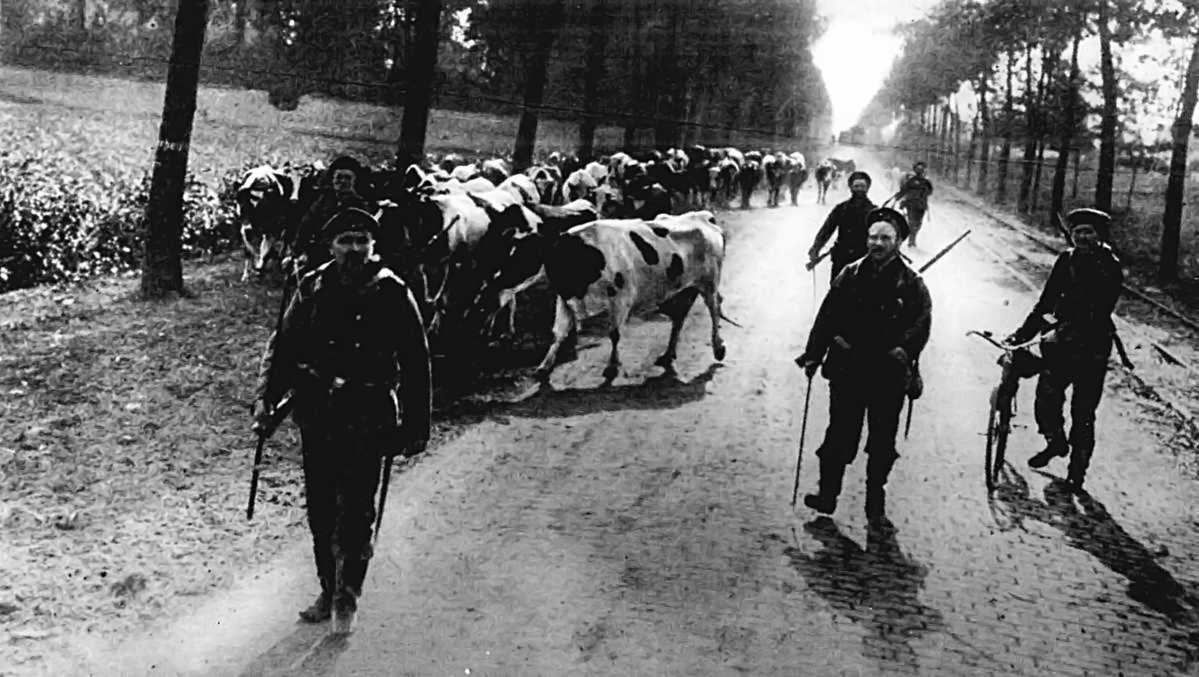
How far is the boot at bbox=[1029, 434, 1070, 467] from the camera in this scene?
9289 mm

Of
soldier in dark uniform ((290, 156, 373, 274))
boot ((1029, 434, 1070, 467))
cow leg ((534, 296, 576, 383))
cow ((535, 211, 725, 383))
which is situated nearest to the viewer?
boot ((1029, 434, 1070, 467))

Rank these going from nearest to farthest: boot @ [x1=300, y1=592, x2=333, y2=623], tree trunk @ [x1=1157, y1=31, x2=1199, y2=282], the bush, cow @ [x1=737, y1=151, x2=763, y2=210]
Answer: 1. boot @ [x1=300, y1=592, x2=333, y2=623]
2. the bush
3. tree trunk @ [x1=1157, y1=31, x2=1199, y2=282]
4. cow @ [x1=737, y1=151, x2=763, y2=210]

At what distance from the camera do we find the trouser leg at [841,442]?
8.04 metres

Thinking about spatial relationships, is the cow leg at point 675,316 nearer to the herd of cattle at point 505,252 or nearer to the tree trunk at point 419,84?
the herd of cattle at point 505,252

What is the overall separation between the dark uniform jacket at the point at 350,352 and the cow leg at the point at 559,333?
5784 millimetres

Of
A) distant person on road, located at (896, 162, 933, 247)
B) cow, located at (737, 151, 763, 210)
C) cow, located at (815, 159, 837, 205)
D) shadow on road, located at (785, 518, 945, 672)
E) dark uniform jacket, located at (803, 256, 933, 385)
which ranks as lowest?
shadow on road, located at (785, 518, 945, 672)

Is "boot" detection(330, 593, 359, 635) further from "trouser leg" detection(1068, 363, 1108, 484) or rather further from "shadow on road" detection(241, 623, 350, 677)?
"trouser leg" detection(1068, 363, 1108, 484)

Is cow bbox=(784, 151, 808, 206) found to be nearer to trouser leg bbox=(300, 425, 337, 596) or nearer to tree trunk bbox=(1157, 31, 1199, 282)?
tree trunk bbox=(1157, 31, 1199, 282)

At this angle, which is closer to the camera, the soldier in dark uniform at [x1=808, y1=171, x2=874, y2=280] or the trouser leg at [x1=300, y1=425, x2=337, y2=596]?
the trouser leg at [x1=300, y1=425, x2=337, y2=596]

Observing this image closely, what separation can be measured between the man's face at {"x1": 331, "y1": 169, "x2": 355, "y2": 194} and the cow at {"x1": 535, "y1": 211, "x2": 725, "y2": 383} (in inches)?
103

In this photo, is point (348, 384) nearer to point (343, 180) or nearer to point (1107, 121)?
point (343, 180)

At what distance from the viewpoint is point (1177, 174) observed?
75.5 ft

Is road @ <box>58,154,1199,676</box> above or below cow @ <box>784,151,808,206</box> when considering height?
below

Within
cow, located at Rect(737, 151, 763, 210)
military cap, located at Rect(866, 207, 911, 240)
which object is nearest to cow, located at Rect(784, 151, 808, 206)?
cow, located at Rect(737, 151, 763, 210)
